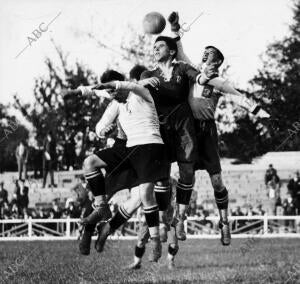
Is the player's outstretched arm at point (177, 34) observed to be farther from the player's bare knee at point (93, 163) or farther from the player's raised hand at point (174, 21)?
the player's bare knee at point (93, 163)

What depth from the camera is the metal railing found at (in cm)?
2636

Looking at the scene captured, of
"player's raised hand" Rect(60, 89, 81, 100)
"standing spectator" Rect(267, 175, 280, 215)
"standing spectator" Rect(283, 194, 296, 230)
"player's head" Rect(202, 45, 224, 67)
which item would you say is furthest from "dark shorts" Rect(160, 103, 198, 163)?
"standing spectator" Rect(267, 175, 280, 215)

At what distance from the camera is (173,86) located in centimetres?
1040

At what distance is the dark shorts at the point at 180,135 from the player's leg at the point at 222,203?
2.08 feet

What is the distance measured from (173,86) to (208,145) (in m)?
1.05

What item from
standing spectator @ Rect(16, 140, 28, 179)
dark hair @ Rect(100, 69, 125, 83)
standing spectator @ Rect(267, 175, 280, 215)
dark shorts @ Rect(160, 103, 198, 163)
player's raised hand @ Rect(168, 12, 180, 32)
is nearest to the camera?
dark hair @ Rect(100, 69, 125, 83)

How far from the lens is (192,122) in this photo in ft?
35.1

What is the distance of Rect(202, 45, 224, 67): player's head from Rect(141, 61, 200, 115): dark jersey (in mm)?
230

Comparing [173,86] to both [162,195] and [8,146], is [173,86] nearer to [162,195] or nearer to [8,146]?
[162,195]

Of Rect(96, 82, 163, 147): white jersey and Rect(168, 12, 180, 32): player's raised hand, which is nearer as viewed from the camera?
Rect(96, 82, 163, 147): white jersey

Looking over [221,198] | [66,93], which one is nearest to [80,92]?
[66,93]

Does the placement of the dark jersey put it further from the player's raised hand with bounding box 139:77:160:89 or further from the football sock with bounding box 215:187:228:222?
the football sock with bounding box 215:187:228:222

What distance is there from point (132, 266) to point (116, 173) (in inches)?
74.1

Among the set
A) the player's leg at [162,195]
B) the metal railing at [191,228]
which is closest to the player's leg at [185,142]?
the player's leg at [162,195]
